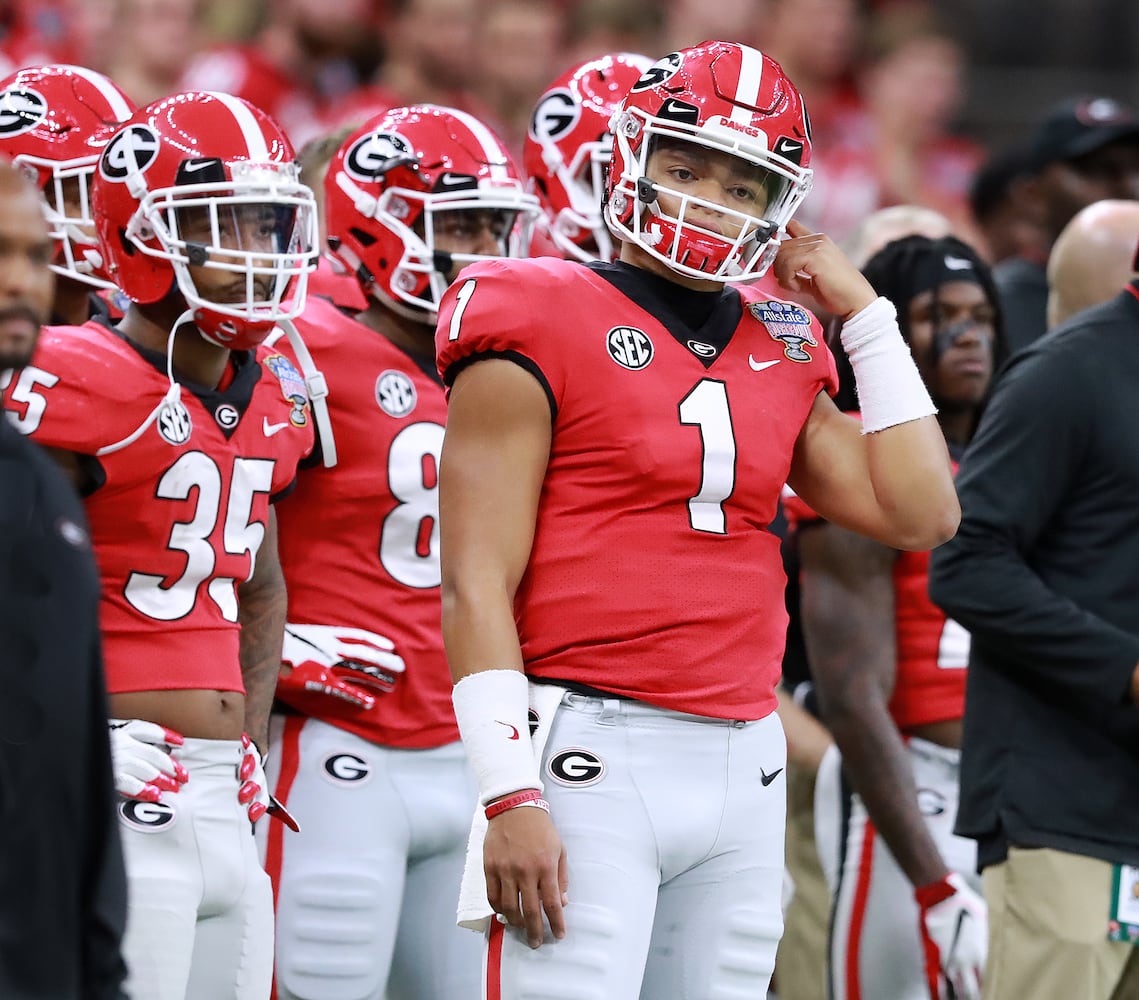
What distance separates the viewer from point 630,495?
2641mm

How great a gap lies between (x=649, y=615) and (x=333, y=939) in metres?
1.12

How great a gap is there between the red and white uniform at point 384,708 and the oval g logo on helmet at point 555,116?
0.82 m

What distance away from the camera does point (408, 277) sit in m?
3.63

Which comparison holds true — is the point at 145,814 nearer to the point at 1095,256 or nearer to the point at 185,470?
the point at 185,470

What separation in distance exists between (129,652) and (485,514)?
728mm

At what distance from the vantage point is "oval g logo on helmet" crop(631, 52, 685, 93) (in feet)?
9.34

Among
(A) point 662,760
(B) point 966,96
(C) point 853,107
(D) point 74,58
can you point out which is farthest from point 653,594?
(B) point 966,96

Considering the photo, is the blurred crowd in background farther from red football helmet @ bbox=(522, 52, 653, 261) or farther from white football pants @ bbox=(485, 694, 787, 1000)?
white football pants @ bbox=(485, 694, 787, 1000)

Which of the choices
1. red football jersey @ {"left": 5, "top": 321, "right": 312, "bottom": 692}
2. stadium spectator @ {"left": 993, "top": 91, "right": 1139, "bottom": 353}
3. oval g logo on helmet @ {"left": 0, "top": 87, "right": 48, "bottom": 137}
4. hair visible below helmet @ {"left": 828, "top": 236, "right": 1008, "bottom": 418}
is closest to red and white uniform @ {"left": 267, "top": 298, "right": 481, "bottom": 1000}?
red football jersey @ {"left": 5, "top": 321, "right": 312, "bottom": 692}

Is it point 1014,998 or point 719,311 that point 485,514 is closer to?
point 719,311

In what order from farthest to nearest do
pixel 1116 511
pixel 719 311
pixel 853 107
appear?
pixel 853 107 < pixel 1116 511 < pixel 719 311

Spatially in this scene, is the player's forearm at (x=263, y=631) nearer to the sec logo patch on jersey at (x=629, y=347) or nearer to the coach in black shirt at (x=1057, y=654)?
the sec logo patch on jersey at (x=629, y=347)

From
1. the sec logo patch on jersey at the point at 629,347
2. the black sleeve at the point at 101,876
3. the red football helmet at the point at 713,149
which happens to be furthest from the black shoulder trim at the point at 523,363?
the black sleeve at the point at 101,876

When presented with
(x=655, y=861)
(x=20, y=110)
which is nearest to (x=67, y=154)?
(x=20, y=110)
